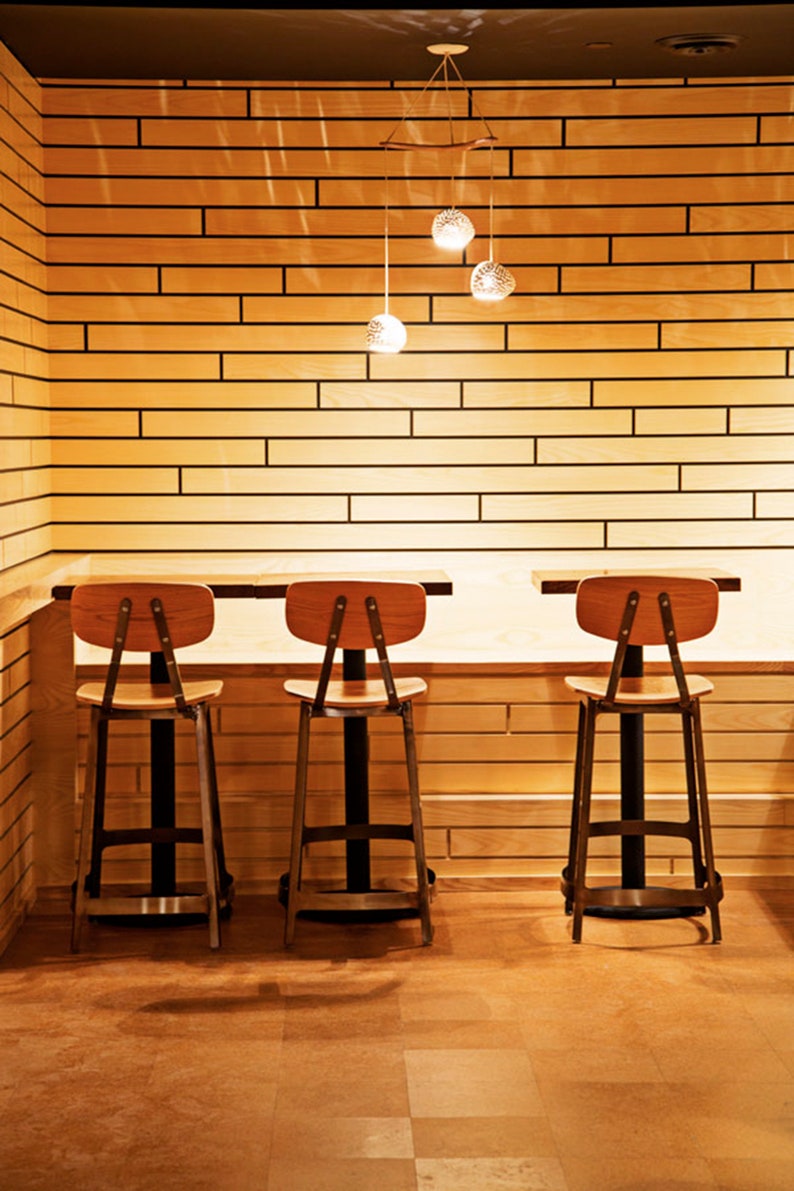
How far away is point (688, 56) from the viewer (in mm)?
5570

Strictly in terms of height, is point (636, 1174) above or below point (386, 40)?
below

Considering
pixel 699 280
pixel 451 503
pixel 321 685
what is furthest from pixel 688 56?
pixel 321 685

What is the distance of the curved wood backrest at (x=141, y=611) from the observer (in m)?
4.61

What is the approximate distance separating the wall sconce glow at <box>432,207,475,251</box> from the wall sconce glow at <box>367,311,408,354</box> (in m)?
0.38

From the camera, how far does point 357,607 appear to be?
465cm

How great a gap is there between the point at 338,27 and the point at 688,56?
139 cm

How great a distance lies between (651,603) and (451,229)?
1.63 metres

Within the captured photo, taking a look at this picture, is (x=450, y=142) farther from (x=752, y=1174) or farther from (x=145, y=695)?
(x=752, y=1174)

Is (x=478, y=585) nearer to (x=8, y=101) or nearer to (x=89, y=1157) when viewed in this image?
(x=8, y=101)

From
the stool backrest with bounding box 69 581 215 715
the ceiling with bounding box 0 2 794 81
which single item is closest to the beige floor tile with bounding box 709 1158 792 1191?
the stool backrest with bounding box 69 581 215 715

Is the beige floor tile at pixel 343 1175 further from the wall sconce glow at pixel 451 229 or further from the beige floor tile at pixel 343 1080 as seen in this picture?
the wall sconce glow at pixel 451 229

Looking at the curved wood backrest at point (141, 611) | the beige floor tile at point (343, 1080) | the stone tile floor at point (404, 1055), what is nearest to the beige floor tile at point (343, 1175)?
the stone tile floor at point (404, 1055)

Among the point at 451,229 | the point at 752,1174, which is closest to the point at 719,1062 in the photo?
the point at 752,1174

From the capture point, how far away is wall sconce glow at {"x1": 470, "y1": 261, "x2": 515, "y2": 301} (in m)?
5.50
